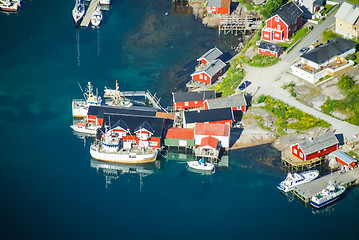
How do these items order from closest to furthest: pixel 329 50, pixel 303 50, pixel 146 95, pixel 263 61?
pixel 329 50 < pixel 146 95 < pixel 303 50 < pixel 263 61

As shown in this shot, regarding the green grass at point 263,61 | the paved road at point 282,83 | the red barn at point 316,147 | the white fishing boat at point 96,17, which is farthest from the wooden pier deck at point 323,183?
the white fishing boat at point 96,17

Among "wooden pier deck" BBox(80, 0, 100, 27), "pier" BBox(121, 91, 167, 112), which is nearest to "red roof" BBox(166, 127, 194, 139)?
"pier" BBox(121, 91, 167, 112)

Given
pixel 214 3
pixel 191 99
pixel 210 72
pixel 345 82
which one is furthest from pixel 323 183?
pixel 214 3

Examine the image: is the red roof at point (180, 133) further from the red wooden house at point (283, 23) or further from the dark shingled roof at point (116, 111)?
the red wooden house at point (283, 23)

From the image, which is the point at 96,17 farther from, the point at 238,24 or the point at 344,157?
the point at 344,157

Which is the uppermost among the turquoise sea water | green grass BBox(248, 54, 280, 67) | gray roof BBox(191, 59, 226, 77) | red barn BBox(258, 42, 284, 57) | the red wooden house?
the red wooden house

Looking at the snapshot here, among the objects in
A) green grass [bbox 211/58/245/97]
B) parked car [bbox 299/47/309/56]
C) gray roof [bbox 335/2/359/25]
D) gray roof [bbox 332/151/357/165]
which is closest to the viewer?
gray roof [bbox 332/151/357/165]

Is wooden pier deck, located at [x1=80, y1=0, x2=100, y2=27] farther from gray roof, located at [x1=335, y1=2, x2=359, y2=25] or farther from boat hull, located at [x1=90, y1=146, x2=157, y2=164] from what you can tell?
gray roof, located at [x1=335, y1=2, x2=359, y2=25]
